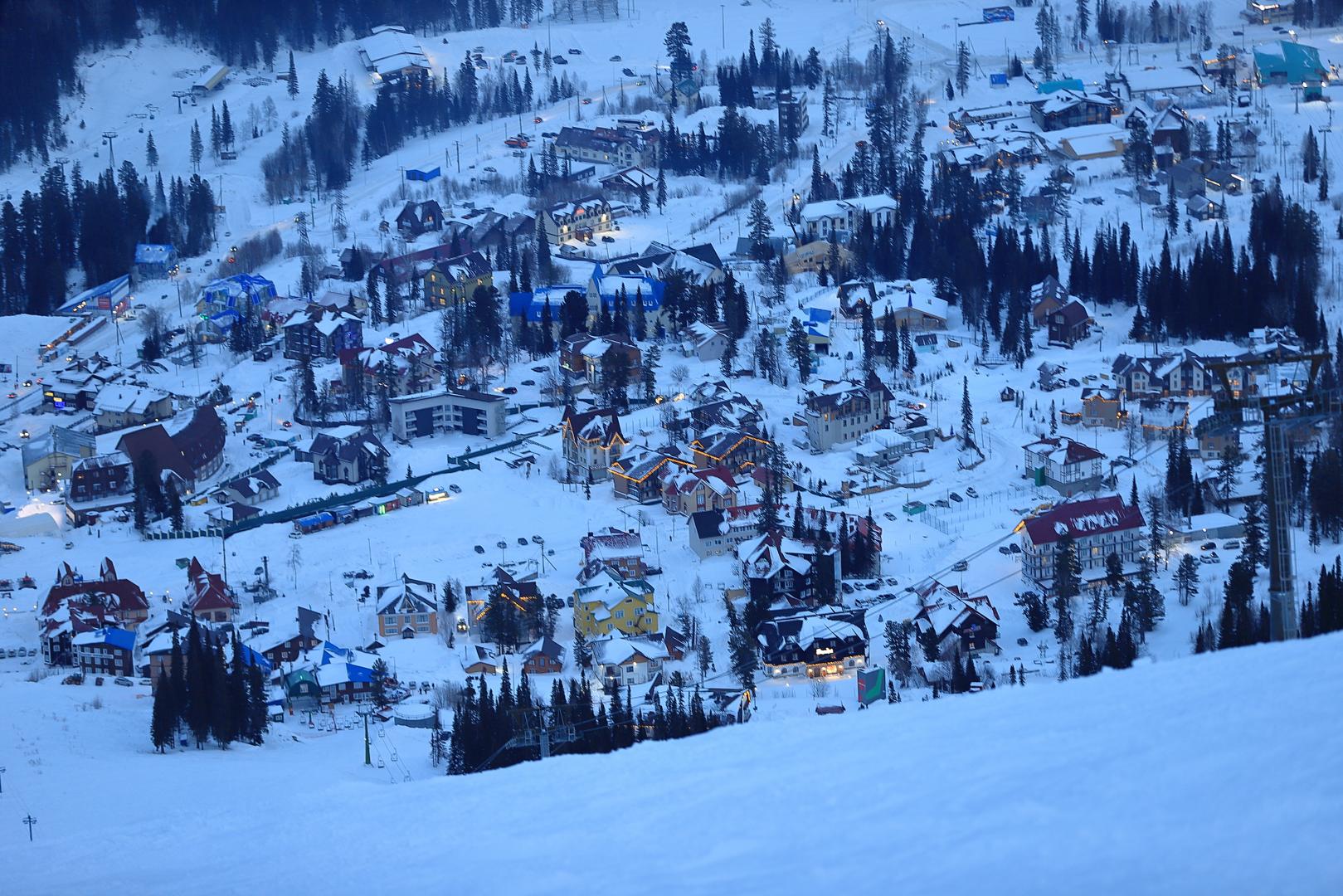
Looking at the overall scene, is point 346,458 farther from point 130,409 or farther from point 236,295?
point 236,295

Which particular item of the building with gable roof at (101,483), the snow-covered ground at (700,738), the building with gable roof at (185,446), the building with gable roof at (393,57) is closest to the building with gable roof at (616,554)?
the snow-covered ground at (700,738)

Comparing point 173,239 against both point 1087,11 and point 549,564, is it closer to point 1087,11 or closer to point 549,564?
point 549,564

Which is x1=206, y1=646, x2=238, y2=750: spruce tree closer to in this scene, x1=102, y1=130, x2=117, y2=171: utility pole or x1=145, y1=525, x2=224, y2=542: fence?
x1=145, y1=525, x2=224, y2=542: fence

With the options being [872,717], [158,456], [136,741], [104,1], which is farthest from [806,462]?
[104,1]

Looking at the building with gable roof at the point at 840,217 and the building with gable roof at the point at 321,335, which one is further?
the building with gable roof at the point at 840,217

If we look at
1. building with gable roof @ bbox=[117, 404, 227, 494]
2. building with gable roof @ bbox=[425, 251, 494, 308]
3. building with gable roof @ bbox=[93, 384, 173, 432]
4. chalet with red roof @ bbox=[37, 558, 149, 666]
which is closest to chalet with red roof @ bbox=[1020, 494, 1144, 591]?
chalet with red roof @ bbox=[37, 558, 149, 666]

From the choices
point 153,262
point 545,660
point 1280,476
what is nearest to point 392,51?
point 153,262

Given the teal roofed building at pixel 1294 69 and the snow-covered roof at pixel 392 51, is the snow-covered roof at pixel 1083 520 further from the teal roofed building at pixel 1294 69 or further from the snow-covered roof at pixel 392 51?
the snow-covered roof at pixel 392 51
